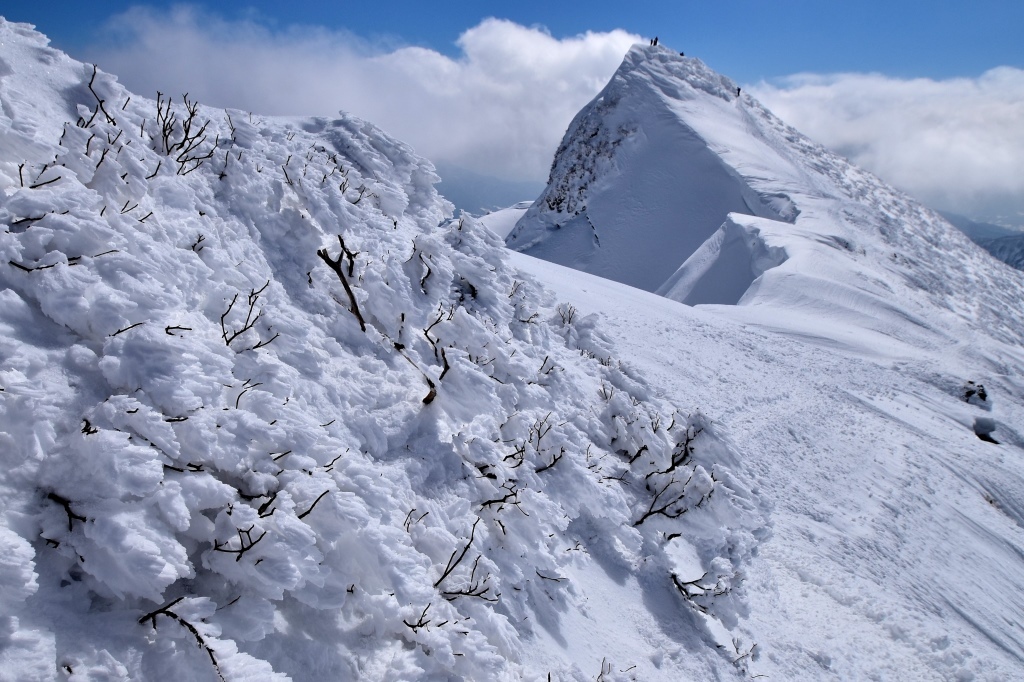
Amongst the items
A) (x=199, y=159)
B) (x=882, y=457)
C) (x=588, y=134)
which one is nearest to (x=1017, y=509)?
(x=882, y=457)

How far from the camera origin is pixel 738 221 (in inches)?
731

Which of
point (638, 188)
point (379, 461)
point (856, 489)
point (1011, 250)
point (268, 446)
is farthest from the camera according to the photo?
point (1011, 250)

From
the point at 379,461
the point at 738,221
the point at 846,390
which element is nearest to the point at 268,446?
the point at 379,461

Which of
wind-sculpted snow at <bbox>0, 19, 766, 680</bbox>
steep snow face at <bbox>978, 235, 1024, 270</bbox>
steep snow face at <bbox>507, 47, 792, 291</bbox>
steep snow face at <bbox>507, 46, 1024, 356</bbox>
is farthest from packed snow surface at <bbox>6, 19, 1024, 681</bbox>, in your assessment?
steep snow face at <bbox>978, 235, 1024, 270</bbox>

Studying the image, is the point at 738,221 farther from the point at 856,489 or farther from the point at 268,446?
the point at 268,446

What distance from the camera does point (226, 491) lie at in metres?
2.03

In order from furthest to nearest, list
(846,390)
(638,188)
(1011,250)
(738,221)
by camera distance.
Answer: (1011,250), (638,188), (738,221), (846,390)

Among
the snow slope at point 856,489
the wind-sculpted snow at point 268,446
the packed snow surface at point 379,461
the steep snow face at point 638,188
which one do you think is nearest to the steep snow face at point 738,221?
the steep snow face at point 638,188

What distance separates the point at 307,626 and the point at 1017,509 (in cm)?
1081

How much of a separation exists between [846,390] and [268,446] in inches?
399

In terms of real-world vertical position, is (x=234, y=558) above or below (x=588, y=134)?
below

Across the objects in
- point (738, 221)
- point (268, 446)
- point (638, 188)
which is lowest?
point (268, 446)

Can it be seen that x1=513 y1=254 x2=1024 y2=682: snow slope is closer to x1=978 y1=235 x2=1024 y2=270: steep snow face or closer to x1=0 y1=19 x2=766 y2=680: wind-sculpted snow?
x1=0 y1=19 x2=766 y2=680: wind-sculpted snow

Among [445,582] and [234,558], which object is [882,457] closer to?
[445,582]
